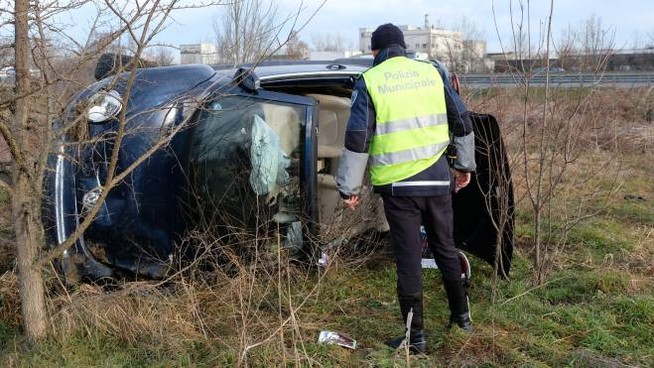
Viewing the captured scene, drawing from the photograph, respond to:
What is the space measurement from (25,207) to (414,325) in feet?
7.07

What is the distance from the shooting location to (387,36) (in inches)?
147

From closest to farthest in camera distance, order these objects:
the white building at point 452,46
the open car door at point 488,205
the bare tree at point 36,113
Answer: the bare tree at point 36,113
the open car door at point 488,205
the white building at point 452,46

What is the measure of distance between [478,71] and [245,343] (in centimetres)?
372

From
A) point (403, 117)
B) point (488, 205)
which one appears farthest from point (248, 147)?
point (488, 205)

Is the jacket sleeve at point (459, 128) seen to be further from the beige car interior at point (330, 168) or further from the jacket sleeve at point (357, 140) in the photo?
the beige car interior at point (330, 168)

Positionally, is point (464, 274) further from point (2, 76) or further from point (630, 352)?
point (2, 76)

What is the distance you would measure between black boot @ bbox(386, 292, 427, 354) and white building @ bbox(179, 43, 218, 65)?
6.46 feet

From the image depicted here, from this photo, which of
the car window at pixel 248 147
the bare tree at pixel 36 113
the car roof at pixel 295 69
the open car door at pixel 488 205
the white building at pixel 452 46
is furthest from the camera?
the white building at pixel 452 46

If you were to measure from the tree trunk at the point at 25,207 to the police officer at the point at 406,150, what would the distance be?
1.63 m

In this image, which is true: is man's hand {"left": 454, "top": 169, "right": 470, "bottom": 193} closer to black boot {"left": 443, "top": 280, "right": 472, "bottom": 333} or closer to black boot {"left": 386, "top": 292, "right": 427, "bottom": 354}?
black boot {"left": 443, "top": 280, "right": 472, "bottom": 333}

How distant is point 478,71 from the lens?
19.9ft

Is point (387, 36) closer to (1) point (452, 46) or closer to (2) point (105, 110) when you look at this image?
(2) point (105, 110)

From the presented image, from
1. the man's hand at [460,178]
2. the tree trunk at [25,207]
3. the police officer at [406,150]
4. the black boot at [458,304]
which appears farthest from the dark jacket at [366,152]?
the tree trunk at [25,207]

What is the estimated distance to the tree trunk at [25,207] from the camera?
3268 mm
